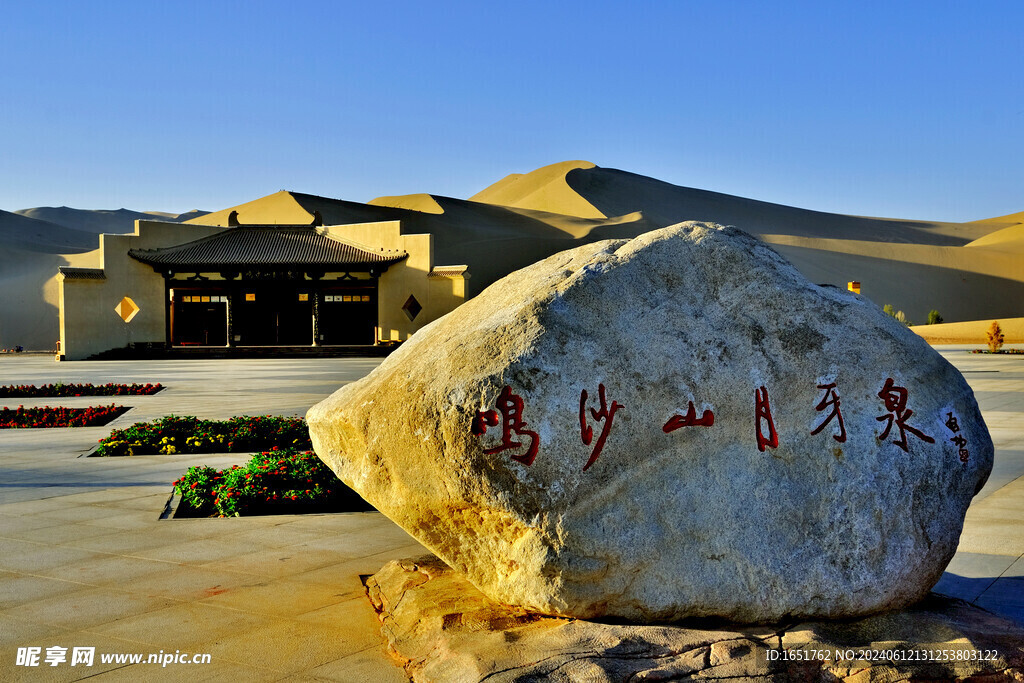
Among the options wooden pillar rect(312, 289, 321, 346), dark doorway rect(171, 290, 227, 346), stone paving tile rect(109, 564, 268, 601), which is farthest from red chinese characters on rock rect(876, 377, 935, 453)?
dark doorway rect(171, 290, 227, 346)

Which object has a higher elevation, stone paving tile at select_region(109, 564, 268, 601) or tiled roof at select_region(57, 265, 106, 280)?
tiled roof at select_region(57, 265, 106, 280)

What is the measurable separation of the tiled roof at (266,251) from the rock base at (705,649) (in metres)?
33.1

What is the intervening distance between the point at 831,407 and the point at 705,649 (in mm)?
1179

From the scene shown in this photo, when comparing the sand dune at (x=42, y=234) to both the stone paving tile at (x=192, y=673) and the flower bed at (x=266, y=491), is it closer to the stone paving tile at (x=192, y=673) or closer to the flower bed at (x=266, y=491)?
the flower bed at (x=266, y=491)

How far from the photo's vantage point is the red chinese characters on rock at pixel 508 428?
11.6 ft

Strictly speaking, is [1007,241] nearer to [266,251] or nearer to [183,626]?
[266,251]

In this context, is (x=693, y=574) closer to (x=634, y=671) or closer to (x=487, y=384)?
(x=634, y=671)

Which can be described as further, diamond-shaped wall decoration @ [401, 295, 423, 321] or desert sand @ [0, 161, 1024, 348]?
desert sand @ [0, 161, 1024, 348]

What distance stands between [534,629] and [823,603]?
1.23 metres

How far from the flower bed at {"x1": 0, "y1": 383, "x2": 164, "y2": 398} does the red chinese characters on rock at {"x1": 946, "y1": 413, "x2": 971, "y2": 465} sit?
1638 centimetres

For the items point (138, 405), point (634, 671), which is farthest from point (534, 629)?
point (138, 405)

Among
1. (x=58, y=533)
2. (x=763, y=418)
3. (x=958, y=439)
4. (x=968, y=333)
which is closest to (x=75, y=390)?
(x=58, y=533)

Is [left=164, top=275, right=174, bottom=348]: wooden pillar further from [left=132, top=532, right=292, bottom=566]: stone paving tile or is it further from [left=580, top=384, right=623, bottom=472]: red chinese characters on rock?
[left=580, top=384, right=623, bottom=472]: red chinese characters on rock

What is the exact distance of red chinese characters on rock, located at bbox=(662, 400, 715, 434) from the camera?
367cm
